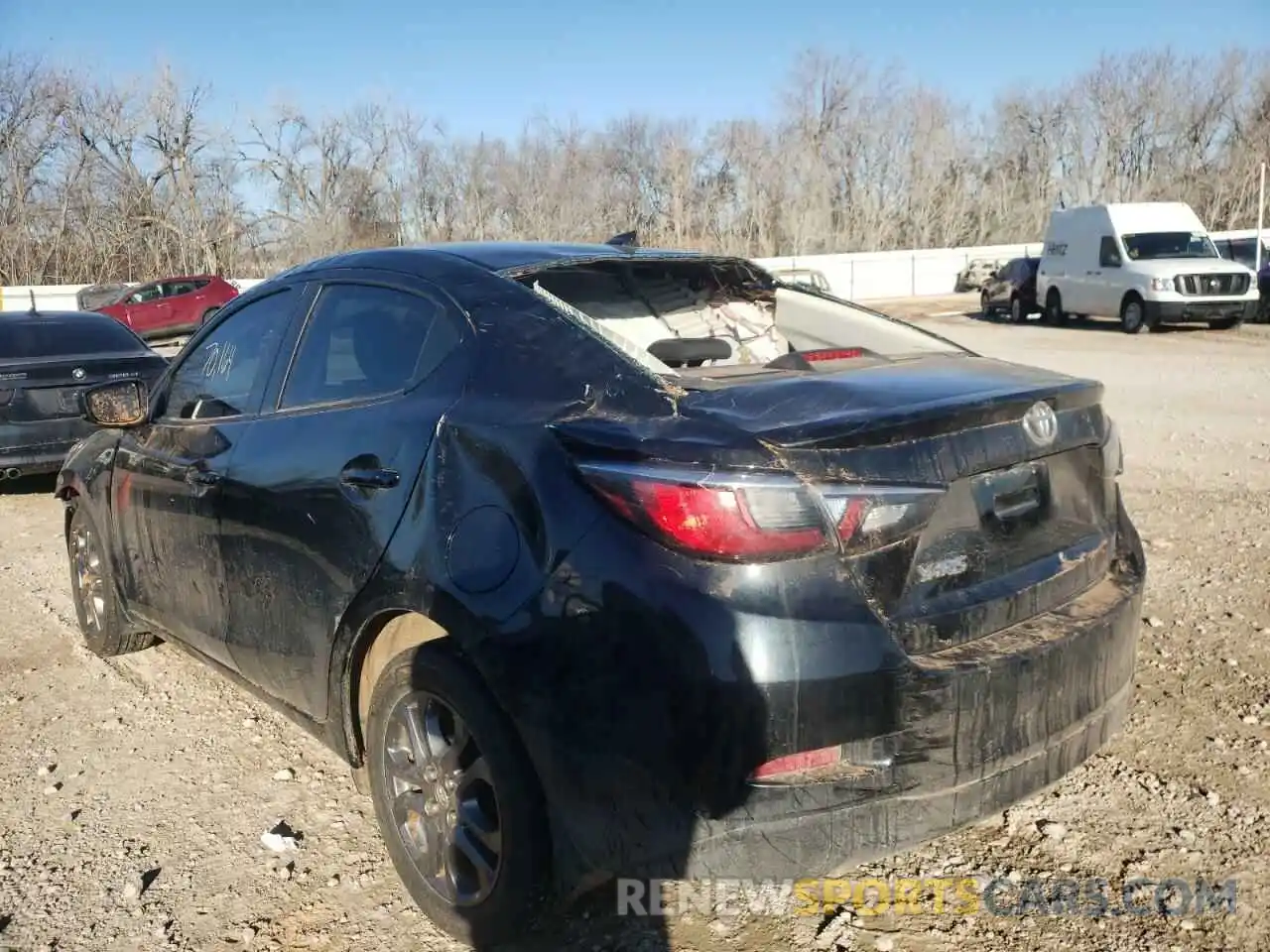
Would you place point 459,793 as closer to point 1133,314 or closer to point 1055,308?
point 1133,314

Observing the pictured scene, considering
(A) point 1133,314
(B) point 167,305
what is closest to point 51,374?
(A) point 1133,314

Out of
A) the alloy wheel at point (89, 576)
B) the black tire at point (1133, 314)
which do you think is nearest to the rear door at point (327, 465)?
the alloy wheel at point (89, 576)

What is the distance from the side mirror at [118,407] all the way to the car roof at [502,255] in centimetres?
101

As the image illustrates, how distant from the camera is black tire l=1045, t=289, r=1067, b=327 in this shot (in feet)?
75.1

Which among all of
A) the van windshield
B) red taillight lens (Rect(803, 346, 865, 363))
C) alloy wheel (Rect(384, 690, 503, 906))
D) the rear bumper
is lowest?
alloy wheel (Rect(384, 690, 503, 906))

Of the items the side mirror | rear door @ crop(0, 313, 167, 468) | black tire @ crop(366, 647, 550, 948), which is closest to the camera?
black tire @ crop(366, 647, 550, 948)

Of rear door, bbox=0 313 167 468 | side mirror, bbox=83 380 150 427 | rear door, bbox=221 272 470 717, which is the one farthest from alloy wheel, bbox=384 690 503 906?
rear door, bbox=0 313 167 468

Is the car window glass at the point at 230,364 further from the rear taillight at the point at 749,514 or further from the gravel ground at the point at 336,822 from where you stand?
the rear taillight at the point at 749,514

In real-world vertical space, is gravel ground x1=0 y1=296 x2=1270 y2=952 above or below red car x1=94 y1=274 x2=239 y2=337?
below

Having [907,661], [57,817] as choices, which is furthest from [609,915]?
[57,817]

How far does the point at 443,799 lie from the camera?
8.52ft

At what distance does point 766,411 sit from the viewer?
2.29m

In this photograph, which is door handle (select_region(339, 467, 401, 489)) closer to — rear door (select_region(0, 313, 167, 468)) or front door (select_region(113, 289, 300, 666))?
front door (select_region(113, 289, 300, 666))

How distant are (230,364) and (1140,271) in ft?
65.1
